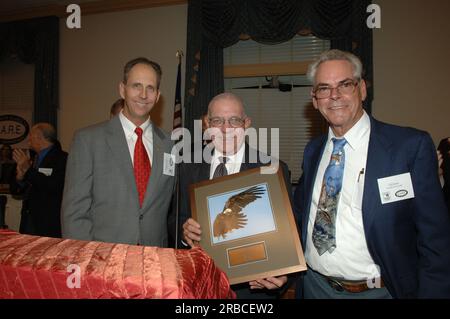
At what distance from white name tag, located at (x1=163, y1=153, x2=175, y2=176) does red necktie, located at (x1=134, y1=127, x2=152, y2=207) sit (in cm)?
10

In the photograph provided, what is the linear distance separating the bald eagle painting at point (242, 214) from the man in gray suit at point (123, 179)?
528 millimetres

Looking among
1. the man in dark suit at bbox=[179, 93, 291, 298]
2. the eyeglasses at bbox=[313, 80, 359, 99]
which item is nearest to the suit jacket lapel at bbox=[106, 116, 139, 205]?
the man in dark suit at bbox=[179, 93, 291, 298]

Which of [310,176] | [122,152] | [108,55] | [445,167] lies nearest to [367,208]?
[310,176]

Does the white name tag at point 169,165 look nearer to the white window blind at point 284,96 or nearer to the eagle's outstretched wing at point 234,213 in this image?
the eagle's outstretched wing at point 234,213

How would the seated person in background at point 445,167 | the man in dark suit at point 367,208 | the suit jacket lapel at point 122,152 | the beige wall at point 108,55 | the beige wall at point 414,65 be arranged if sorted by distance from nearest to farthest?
the man in dark suit at point 367,208
the suit jacket lapel at point 122,152
the seated person in background at point 445,167
the beige wall at point 414,65
the beige wall at point 108,55

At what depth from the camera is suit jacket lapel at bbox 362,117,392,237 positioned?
4.92 ft

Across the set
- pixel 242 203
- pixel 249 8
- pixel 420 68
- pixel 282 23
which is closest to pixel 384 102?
pixel 420 68

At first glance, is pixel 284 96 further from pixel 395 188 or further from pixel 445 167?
pixel 395 188

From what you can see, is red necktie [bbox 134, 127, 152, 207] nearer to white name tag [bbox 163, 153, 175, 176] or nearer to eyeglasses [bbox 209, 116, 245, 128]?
white name tag [bbox 163, 153, 175, 176]

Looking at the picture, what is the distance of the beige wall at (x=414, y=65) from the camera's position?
4.86 meters

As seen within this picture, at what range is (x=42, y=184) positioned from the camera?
3.70m

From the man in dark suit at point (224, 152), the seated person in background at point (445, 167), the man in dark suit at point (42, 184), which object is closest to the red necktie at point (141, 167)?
the man in dark suit at point (224, 152)

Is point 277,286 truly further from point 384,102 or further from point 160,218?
point 384,102

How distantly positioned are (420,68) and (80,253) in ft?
18.5
